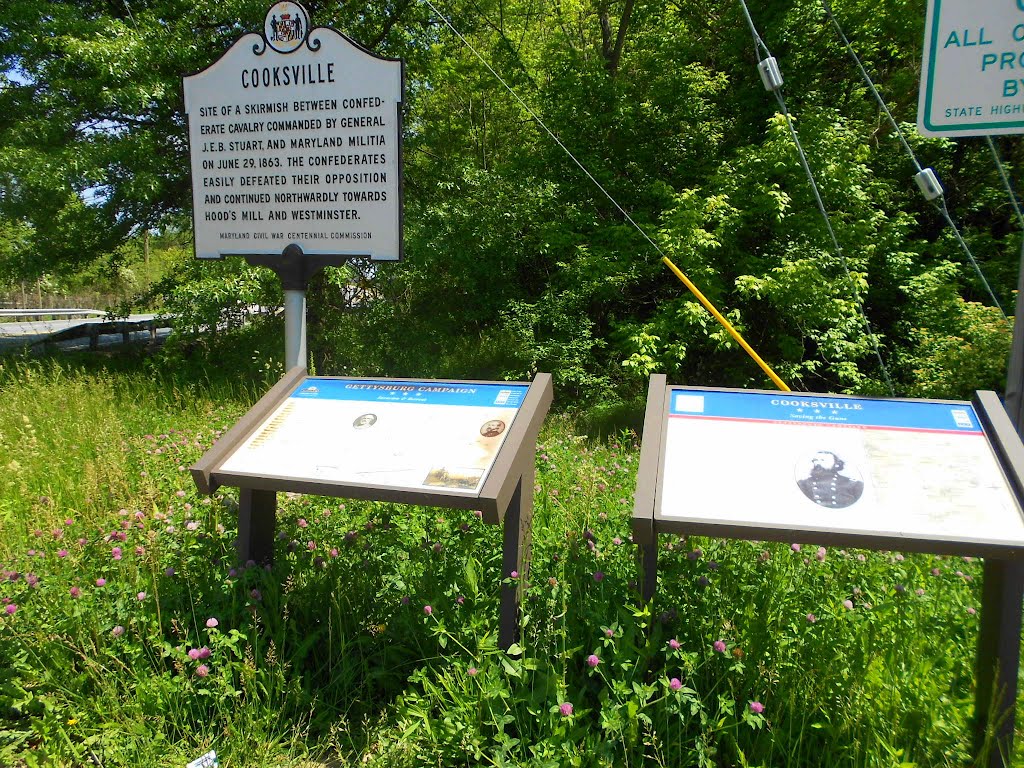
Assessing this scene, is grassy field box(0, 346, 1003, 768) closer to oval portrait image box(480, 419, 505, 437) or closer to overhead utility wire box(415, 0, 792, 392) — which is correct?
oval portrait image box(480, 419, 505, 437)

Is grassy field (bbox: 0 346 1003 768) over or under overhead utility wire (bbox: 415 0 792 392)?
under

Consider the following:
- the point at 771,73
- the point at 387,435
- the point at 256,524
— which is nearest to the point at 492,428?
the point at 387,435

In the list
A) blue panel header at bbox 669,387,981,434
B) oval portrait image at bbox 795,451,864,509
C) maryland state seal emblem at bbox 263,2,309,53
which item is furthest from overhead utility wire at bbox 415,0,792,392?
oval portrait image at bbox 795,451,864,509

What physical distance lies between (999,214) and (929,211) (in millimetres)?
908

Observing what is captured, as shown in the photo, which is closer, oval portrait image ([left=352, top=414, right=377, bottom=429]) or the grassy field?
the grassy field

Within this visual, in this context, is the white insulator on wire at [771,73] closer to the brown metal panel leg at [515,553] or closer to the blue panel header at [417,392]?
the blue panel header at [417,392]

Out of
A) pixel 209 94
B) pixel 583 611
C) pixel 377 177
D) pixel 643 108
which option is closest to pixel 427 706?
pixel 583 611

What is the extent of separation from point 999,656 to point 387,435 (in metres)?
2.07

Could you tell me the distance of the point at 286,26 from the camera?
4047 millimetres

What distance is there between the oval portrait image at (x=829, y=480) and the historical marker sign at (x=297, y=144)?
2479mm

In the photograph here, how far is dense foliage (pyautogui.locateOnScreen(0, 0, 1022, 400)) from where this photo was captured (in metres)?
7.92

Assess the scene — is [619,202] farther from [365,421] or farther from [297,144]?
[365,421]

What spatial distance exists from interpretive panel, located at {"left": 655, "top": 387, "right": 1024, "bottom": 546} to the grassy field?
0.45 m

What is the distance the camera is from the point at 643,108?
384 inches
